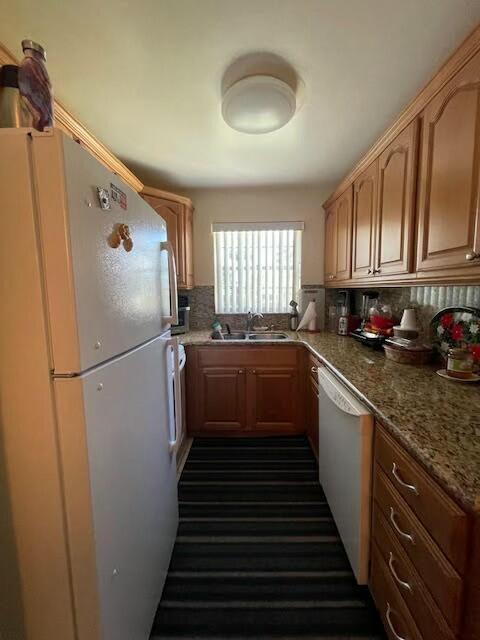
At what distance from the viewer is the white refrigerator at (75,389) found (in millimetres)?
599

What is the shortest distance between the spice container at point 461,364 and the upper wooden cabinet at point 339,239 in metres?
1.06

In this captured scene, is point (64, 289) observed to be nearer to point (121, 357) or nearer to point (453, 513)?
point (121, 357)

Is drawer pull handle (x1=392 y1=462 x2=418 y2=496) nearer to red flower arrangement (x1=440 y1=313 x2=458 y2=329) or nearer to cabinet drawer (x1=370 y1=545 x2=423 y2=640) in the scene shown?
cabinet drawer (x1=370 y1=545 x2=423 y2=640)

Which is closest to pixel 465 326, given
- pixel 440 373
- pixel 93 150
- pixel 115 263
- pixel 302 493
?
pixel 440 373

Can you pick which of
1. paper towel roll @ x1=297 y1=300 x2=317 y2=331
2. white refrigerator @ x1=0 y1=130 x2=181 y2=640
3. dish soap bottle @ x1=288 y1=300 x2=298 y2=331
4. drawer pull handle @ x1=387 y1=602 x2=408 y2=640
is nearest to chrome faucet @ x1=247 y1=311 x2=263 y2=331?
dish soap bottle @ x1=288 y1=300 x2=298 y2=331

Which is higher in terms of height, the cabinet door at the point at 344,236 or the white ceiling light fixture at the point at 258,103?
the white ceiling light fixture at the point at 258,103

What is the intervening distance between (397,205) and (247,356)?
1.53m

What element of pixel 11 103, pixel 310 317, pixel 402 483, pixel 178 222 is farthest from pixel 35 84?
pixel 310 317

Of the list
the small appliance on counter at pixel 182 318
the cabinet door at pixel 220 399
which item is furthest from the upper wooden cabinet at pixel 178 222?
the cabinet door at pixel 220 399

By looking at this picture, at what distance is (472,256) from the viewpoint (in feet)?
3.17

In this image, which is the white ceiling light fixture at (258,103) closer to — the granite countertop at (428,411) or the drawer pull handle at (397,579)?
the granite countertop at (428,411)

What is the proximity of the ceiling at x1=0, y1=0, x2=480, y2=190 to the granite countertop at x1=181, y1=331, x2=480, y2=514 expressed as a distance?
56.2 inches

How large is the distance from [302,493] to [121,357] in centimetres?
164

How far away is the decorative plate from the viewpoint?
1.39 m
